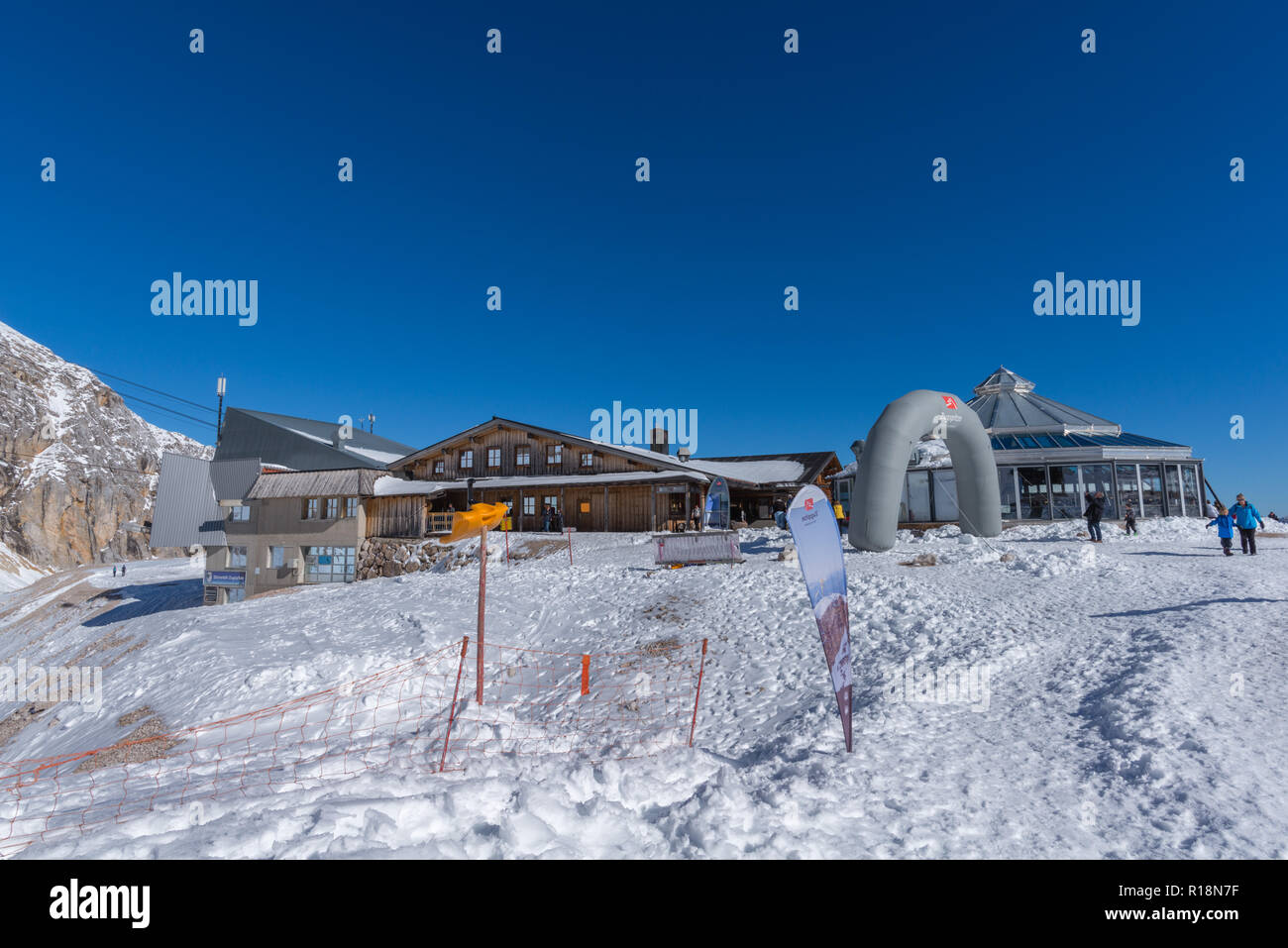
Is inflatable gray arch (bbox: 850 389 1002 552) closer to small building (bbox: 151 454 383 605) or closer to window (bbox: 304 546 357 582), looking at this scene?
small building (bbox: 151 454 383 605)

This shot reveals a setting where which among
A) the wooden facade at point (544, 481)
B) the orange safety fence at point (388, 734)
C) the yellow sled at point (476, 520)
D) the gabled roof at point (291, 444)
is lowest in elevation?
the orange safety fence at point (388, 734)

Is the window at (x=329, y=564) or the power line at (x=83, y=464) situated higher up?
the power line at (x=83, y=464)

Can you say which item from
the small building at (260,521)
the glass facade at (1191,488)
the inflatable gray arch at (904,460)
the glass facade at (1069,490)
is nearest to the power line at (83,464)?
the small building at (260,521)

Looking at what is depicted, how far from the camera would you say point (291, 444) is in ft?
165

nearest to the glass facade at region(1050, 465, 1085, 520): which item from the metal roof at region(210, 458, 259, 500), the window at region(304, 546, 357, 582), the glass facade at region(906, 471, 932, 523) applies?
the glass facade at region(906, 471, 932, 523)

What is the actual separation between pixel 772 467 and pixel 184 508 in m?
38.3

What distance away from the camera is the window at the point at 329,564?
34.1 meters

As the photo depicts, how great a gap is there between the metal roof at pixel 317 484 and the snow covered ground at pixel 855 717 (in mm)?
16532

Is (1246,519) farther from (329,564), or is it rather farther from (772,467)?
(329,564)

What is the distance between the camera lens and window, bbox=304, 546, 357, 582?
112 feet

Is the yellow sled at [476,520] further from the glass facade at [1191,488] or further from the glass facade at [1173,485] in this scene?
the glass facade at [1191,488]

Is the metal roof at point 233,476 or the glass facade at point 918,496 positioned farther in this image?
the metal roof at point 233,476

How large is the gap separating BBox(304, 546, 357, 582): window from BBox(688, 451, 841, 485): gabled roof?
21728 mm
